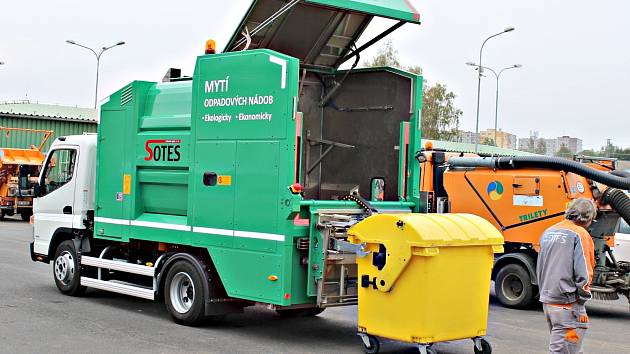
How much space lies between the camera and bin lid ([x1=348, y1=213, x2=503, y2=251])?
760cm

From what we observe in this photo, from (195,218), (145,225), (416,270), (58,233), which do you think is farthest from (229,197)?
(58,233)

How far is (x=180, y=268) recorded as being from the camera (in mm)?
9641

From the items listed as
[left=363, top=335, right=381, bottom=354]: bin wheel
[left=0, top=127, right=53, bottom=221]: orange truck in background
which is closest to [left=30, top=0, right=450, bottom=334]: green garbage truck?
[left=363, top=335, right=381, bottom=354]: bin wheel

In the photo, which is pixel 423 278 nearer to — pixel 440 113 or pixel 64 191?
pixel 64 191

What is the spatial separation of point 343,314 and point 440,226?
355cm

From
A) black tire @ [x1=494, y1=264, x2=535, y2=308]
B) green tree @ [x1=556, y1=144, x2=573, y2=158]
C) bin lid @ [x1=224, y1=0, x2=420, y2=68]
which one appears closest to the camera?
bin lid @ [x1=224, y1=0, x2=420, y2=68]

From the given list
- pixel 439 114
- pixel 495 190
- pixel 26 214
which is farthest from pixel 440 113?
pixel 495 190

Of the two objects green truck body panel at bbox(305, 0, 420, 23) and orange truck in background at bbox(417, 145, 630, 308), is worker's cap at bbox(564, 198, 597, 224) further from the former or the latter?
orange truck in background at bbox(417, 145, 630, 308)

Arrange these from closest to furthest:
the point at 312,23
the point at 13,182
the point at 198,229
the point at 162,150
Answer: the point at 198,229 → the point at 312,23 → the point at 162,150 → the point at 13,182

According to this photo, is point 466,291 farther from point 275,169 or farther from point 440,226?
point 275,169

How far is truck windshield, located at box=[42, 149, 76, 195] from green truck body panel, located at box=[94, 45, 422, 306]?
3.21ft

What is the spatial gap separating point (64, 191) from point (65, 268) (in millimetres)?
1117

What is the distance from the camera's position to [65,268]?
11734 mm

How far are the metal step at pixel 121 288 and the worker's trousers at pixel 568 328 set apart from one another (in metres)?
5.25
